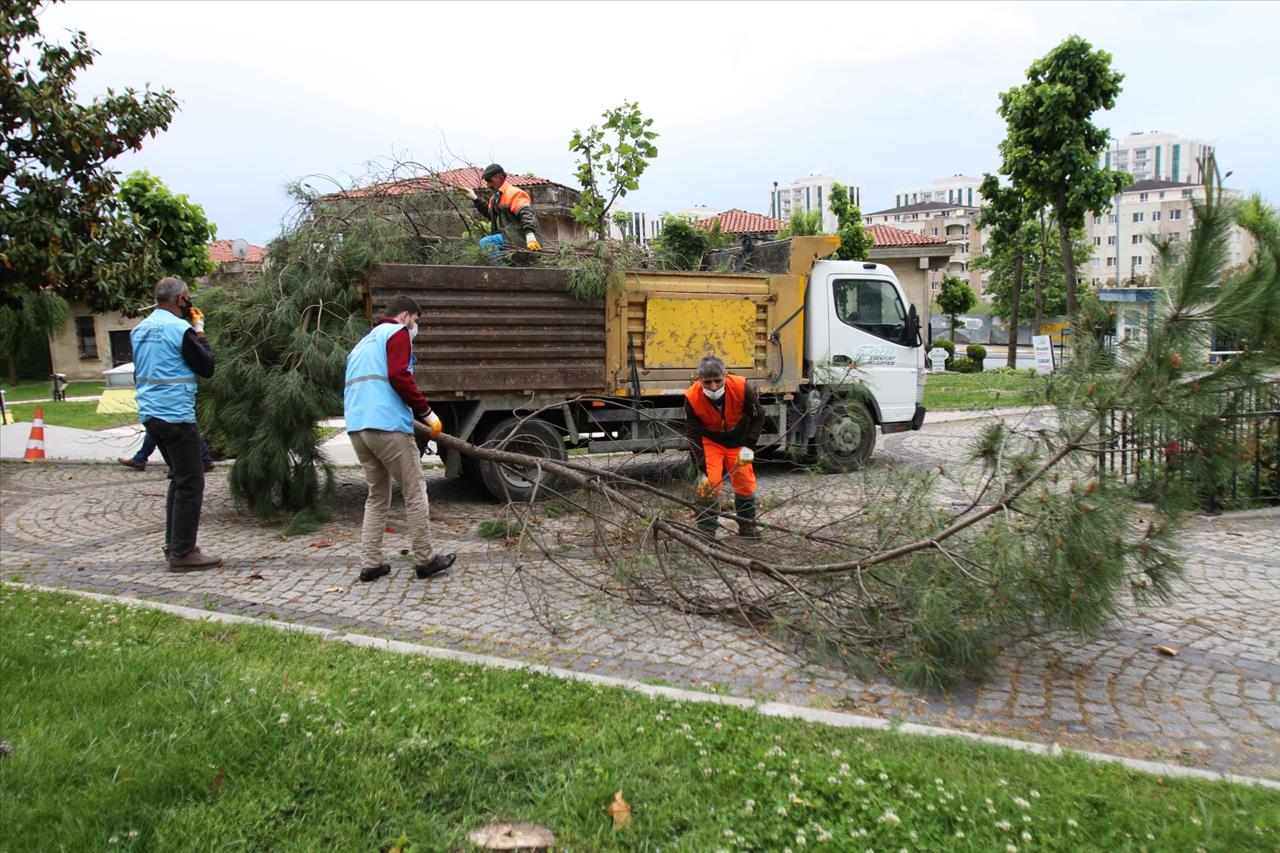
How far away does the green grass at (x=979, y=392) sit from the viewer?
428 centimetres

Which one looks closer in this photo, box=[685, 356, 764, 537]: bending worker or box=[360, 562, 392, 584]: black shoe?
box=[360, 562, 392, 584]: black shoe

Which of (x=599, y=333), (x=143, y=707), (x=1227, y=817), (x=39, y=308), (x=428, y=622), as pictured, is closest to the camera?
(x=1227, y=817)

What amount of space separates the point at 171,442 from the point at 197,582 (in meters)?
1.04

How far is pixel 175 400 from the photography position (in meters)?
6.02

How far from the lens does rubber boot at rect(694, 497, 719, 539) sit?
5.35 metres

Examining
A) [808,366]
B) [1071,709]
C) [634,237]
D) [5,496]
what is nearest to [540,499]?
[1071,709]

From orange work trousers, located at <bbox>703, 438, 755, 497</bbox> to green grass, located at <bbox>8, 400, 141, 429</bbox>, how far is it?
1257 centimetres

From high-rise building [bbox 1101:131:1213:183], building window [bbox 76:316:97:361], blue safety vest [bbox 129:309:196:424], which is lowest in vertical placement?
blue safety vest [bbox 129:309:196:424]

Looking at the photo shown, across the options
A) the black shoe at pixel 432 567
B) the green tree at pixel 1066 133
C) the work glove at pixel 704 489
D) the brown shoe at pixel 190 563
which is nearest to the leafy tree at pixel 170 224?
the brown shoe at pixel 190 563

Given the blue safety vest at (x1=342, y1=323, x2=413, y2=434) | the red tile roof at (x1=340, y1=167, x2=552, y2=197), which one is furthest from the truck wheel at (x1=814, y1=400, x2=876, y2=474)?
the blue safety vest at (x1=342, y1=323, x2=413, y2=434)

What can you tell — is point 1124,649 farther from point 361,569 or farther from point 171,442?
point 171,442

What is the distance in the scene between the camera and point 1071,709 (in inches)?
154

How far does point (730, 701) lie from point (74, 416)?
20.6m

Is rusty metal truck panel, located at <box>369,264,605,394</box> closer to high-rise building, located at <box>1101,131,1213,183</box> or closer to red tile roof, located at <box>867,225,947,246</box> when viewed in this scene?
red tile roof, located at <box>867,225,947,246</box>
